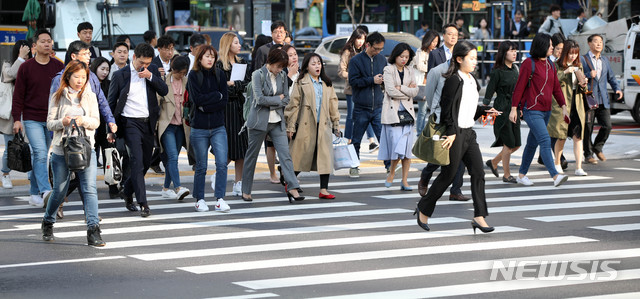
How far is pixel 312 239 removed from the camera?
985 cm

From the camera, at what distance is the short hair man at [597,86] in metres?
16.1

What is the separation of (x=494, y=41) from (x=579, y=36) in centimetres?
376

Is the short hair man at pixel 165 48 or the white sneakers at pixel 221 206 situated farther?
the short hair man at pixel 165 48

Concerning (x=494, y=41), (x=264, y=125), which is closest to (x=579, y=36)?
(x=494, y=41)

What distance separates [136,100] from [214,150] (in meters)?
0.94

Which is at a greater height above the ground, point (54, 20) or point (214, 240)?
point (54, 20)

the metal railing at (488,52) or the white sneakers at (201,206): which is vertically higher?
the metal railing at (488,52)

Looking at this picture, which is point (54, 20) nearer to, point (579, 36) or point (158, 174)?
point (158, 174)

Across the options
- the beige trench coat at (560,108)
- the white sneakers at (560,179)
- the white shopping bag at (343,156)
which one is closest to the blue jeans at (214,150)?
the white shopping bag at (343,156)

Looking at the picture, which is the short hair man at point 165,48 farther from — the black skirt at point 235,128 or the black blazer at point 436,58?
the black blazer at point 436,58

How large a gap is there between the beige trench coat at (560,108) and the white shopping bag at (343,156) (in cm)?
296

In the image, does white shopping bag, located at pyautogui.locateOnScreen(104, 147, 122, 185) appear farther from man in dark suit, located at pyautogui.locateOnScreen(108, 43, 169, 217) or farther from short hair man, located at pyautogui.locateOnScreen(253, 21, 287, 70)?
short hair man, located at pyautogui.locateOnScreen(253, 21, 287, 70)

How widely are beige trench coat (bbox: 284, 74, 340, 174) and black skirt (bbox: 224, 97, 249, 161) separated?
54 cm

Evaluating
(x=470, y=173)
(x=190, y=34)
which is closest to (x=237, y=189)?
(x=470, y=173)
